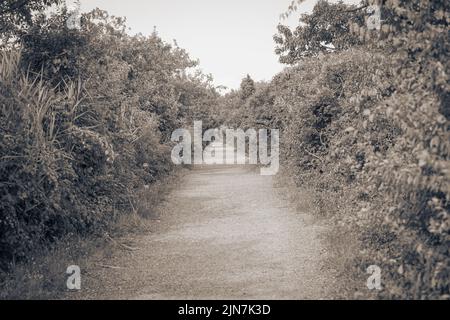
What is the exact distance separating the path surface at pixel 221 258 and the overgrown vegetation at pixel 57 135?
969 millimetres

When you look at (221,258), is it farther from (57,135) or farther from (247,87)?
(247,87)

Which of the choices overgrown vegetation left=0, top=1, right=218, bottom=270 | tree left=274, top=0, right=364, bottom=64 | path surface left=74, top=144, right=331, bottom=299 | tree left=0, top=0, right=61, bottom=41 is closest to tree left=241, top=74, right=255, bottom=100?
tree left=274, top=0, right=364, bottom=64

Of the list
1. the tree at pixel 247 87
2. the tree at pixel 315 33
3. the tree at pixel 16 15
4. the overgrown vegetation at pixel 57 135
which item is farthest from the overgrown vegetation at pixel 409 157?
the tree at pixel 247 87

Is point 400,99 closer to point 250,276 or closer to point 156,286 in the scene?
point 250,276

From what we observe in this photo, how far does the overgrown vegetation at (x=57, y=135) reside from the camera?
6508 millimetres

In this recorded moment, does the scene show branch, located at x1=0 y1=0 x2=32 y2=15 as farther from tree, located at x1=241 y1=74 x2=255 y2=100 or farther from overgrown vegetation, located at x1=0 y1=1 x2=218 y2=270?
tree, located at x1=241 y1=74 x2=255 y2=100

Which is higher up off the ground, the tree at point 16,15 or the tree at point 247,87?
the tree at point 247,87

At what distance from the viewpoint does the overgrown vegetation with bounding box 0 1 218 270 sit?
6.51 m

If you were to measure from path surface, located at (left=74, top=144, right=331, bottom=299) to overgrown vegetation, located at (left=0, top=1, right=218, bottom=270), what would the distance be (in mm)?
969

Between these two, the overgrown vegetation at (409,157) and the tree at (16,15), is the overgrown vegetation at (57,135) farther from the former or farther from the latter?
the overgrown vegetation at (409,157)

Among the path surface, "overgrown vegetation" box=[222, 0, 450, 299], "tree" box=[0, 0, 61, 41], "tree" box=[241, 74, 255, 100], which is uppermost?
"tree" box=[241, 74, 255, 100]

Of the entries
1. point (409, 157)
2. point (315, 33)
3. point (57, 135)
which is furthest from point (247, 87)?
point (409, 157)
